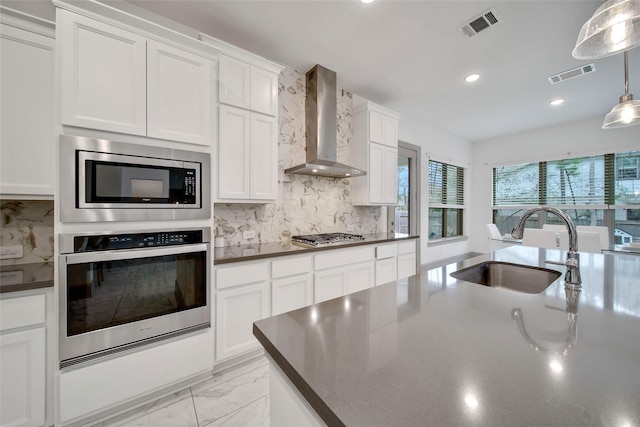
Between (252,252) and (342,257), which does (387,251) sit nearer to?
(342,257)

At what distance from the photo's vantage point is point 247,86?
7.27 ft

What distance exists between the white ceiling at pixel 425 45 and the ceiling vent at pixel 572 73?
0.08 metres

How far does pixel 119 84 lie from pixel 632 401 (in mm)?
2372

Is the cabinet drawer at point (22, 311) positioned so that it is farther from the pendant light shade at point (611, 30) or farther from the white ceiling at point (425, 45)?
the pendant light shade at point (611, 30)

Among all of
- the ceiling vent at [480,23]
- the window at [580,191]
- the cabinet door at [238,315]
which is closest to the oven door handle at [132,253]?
the cabinet door at [238,315]

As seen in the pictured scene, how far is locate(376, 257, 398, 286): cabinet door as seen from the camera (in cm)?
290

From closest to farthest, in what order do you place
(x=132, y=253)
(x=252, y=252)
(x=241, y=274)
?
(x=132, y=253)
(x=241, y=274)
(x=252, y=252)

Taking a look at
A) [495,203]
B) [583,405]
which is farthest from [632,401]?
[495,203]

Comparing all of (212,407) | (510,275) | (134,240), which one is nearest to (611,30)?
(510,275)

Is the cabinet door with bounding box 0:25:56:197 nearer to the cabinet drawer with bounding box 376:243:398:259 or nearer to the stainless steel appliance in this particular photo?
the stainless steel appliance

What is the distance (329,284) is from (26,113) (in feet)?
7.99

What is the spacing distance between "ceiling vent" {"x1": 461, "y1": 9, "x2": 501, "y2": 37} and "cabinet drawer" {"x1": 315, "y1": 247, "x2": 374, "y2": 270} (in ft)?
7.34

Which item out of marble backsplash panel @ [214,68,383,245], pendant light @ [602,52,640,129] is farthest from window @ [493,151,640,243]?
marble backsplash panel @ [214,68,383,245]

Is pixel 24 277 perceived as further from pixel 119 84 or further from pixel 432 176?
pixel 432 176
